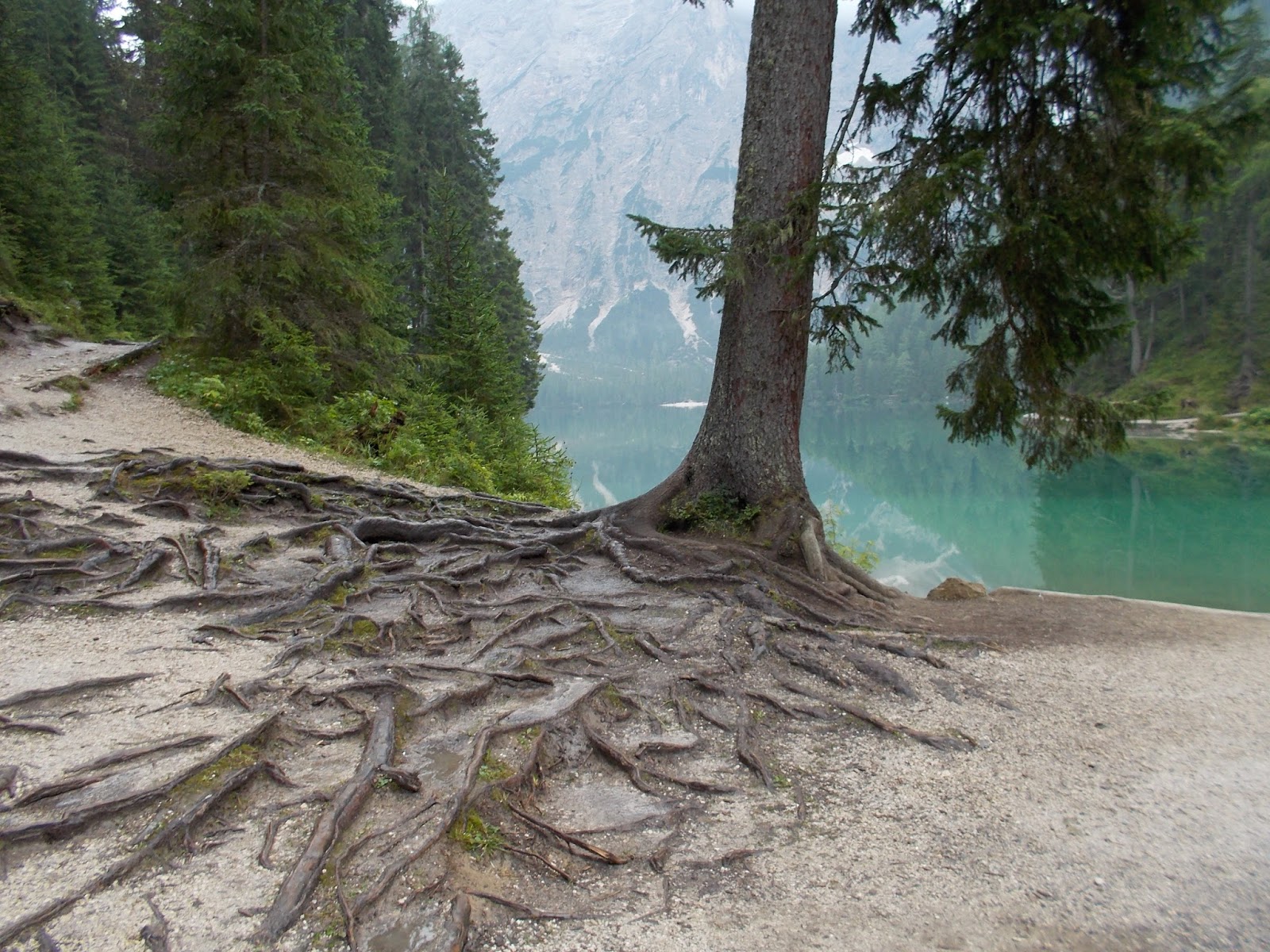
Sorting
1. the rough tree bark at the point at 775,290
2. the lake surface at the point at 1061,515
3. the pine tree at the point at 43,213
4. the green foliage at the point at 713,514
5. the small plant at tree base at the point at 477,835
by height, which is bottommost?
the lake surface at the point at 1061,515

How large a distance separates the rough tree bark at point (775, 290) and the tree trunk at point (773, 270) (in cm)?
1

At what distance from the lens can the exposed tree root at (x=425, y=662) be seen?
3041 mm

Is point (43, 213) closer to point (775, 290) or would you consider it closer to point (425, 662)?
point (775, 290)

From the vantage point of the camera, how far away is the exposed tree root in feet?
9.98

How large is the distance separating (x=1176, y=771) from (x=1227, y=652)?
3001 mm

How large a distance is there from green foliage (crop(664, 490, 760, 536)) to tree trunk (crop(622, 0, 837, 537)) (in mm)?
72

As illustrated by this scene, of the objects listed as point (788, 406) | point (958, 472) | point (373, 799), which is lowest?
point (958, 472)

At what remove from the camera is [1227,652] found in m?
6.30

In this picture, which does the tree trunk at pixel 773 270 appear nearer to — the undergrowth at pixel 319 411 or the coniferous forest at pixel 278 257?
the undergrowth at pixel 319 411

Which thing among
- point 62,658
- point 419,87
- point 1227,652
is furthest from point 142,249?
point 1227,652

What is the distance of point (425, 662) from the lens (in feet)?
15.8

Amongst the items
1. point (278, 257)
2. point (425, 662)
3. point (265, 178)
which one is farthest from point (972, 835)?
point (265, 178)

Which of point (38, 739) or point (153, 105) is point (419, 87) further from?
point (38, 739)

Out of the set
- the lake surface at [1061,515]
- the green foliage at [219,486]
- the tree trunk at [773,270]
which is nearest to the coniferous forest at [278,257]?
the green foliage at [219,486]
